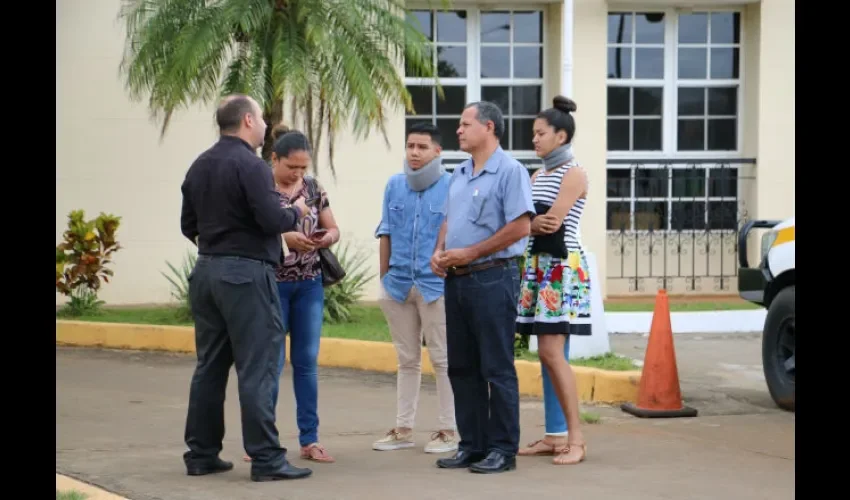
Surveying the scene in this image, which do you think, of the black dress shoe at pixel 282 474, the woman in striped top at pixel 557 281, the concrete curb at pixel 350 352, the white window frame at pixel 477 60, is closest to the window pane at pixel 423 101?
the white window frame at pixel 477 60

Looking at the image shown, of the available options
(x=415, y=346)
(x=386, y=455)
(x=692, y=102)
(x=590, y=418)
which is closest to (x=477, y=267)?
(x=415, y=346)

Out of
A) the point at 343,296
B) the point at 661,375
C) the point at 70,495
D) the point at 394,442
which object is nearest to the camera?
the point at 70,495

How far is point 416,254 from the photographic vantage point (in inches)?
295

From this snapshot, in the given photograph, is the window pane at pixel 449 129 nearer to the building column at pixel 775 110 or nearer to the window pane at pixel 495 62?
the window pane at pixel 495 62

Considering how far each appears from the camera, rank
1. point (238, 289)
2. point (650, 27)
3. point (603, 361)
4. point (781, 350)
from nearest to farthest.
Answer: point (238, 289) < point (781, 350) < point (603, 361) < point (650, 27)

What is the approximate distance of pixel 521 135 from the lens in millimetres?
16672

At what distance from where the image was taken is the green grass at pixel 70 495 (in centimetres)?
571

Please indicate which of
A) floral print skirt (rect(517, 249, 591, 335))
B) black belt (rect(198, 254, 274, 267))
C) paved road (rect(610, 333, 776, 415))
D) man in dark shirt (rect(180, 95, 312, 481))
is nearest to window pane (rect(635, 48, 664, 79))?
paved road (rect(610, 333, 776, 415))

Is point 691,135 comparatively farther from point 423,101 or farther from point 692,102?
point 423,101

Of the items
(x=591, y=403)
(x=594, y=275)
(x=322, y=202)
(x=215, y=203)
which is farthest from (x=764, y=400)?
(x=215, y=203)

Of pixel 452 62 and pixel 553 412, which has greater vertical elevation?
pixel 452 62

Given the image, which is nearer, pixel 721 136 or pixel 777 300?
pixel 777 300

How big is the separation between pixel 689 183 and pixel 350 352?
6.96m
